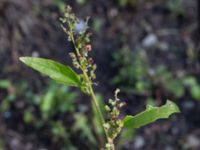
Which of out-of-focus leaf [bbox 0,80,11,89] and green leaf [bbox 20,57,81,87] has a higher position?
out-of-focus leaf [bbox 0,80,11,89]

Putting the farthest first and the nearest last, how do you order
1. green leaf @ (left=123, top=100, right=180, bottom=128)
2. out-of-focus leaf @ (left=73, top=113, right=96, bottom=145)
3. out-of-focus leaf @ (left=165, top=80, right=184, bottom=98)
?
out-of-focus leaf @ (left=165, top=80, right=184, bottom=98), out-of-focus leaf @ (left=73, top=113, right=96, bottom=145), green leaf @ (left=123, top=100, right=180, bottom=128)

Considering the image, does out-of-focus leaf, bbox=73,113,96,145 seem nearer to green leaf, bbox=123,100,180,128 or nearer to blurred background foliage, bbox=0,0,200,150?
blurred background foliage, bbox=0,0,200,150

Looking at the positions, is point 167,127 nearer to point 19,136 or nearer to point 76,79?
point 19,136

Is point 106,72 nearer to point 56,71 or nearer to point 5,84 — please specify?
point 5,84

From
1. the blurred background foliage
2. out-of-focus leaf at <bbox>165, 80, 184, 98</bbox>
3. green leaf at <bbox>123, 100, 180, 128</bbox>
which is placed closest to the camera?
green leaf at <bbox>123, 100, 180, 128</bbox>

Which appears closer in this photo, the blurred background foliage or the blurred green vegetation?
the blurred background foliage

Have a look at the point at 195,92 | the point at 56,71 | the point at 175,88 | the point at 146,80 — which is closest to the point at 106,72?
the point at 146,80

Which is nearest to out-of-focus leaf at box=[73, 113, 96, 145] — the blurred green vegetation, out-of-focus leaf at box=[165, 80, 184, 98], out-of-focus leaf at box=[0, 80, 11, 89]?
the blurred green vegetation

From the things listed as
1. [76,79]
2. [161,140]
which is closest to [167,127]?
[161,140]

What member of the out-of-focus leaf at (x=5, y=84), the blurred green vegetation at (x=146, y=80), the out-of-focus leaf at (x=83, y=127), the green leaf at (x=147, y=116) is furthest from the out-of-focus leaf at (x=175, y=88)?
the green leaf at (x=147, y=116)
